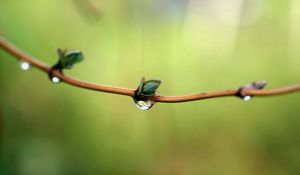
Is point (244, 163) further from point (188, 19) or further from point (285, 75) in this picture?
point (188, 19)

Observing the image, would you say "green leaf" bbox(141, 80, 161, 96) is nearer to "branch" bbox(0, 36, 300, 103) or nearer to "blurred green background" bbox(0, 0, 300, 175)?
"branch" bbox(0, 36, 300, 103)

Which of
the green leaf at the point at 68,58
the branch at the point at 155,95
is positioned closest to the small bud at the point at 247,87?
the branch at the point at 155,95

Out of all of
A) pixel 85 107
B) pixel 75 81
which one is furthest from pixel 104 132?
pixel 75 81

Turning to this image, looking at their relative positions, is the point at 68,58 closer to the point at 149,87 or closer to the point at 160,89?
the point at 149,87

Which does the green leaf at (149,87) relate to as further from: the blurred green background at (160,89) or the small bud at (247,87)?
the blurred green background at (160,89)

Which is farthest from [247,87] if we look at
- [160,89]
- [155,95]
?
[160,89]
